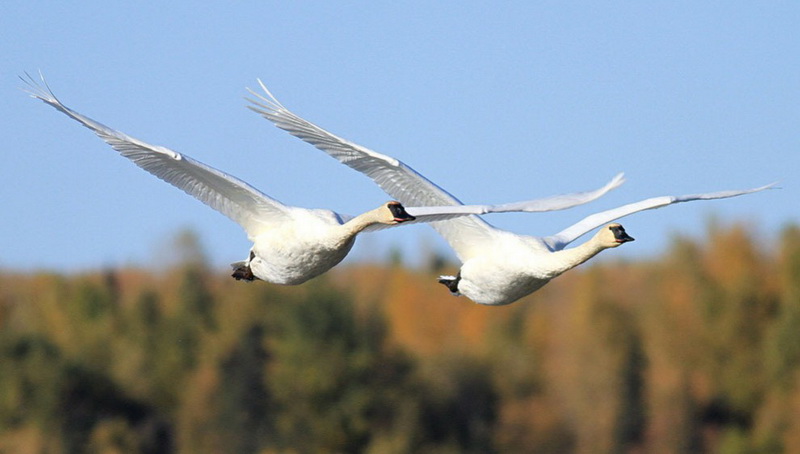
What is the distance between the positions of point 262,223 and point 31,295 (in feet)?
136

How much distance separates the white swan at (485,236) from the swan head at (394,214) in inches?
48.0

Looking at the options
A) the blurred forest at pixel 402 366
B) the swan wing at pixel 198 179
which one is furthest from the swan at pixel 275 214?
the blurred forest at pixel 402 366

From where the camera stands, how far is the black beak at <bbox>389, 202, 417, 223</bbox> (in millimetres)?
17734

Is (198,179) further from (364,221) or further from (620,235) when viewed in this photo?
(620,235)

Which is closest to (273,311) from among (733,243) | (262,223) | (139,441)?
(139,441)

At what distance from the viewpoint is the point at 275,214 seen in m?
19.1

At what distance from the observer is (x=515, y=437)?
52.9 meters

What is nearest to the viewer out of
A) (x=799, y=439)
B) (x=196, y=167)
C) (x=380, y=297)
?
(x=196, y=167)

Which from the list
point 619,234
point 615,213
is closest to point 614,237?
point 619,234

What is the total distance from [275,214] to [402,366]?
36010 mm

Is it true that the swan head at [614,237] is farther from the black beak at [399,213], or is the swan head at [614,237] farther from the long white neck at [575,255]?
the black beak at [399,213]

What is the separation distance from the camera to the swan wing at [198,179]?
1822cm

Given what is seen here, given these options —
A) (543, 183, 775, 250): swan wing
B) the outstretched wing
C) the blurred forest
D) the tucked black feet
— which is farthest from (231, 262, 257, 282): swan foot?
the blurred forest

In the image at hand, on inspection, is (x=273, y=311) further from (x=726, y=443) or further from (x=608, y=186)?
(x=608, y=186)
